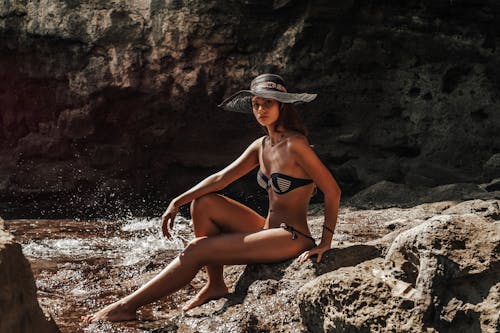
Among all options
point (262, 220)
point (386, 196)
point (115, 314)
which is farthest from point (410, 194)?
point (115, 314)

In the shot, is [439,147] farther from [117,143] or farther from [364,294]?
[364,294]

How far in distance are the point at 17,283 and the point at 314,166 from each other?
162 cm

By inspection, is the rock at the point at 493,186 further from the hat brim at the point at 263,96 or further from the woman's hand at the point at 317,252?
the woman's hand at the point at 317,252

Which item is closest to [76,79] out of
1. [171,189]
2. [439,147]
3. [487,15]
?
[171,189]

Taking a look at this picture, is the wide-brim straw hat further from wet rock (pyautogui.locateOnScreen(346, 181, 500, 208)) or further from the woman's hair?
wet rock (pyautogui.locateOnScreen(346, 181, 500, 208))

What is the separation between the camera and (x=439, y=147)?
7.80 meters

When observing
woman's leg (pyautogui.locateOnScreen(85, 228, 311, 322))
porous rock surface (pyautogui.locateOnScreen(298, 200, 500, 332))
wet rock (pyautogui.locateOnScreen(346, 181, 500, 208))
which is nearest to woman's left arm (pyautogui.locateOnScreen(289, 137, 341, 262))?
woman's leg (pyautogui.locateOnScreen(85, 228, 311, 322))

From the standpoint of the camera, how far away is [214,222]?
3.75 m

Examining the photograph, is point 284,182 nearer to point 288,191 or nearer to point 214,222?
point 288,191

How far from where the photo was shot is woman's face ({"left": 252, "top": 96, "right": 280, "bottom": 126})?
374 cm

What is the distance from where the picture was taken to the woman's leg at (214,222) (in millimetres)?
3713

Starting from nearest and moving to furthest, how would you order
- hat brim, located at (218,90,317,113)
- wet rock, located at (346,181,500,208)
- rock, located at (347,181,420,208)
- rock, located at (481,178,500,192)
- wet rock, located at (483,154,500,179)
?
hat brim, located at (218,90,317,113) < wet rock, located at (346,181,500,208) < rock, located at (347,181,420,208) < rock, located at (481,178,500,192) < wet rock, located at (483,154,500,179)

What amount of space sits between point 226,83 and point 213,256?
14.9 ft

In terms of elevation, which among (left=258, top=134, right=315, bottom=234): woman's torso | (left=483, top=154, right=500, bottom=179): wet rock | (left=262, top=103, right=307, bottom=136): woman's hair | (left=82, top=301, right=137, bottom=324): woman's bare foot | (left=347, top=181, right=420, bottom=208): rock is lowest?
(left=347, top=181, right=420, bottom=208): rock
